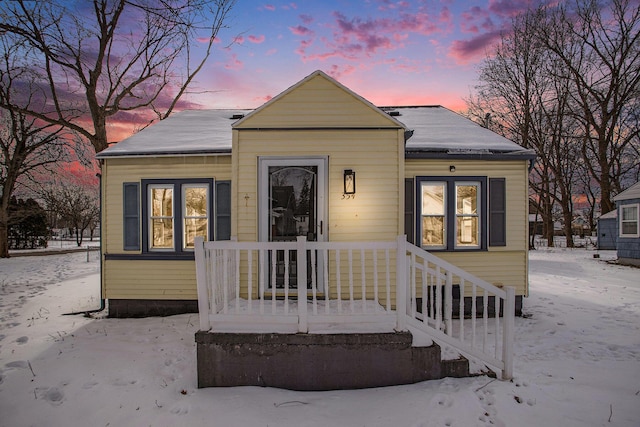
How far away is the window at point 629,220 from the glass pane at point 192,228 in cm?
1641

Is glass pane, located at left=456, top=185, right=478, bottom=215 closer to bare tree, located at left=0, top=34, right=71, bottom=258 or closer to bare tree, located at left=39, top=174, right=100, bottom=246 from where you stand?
bare tree, located at left=0, top=34, right=71, bottom=258

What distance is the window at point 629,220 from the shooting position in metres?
13.3

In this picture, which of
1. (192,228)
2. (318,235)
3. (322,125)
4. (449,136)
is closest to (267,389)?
(318,235)

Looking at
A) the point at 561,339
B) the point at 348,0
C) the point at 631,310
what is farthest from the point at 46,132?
the point at 631,310

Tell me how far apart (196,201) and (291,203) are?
2.43 m

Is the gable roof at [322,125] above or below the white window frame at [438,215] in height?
above

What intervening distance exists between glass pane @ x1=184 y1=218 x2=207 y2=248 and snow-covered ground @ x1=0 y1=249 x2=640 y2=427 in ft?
5.33

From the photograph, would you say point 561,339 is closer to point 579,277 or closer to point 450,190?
point 450,190

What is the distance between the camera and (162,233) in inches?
276

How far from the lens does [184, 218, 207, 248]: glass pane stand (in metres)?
6.93

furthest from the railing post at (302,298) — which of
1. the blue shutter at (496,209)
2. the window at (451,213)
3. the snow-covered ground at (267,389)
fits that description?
the blue shutter at (496,209)

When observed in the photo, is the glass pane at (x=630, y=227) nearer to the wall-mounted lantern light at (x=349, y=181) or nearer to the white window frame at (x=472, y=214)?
the white window frame at (x=472, y=214)

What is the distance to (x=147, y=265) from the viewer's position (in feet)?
22.6

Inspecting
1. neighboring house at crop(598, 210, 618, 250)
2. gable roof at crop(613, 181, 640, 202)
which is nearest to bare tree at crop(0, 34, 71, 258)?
gable roof at crop(613, 181, 640, 202)
